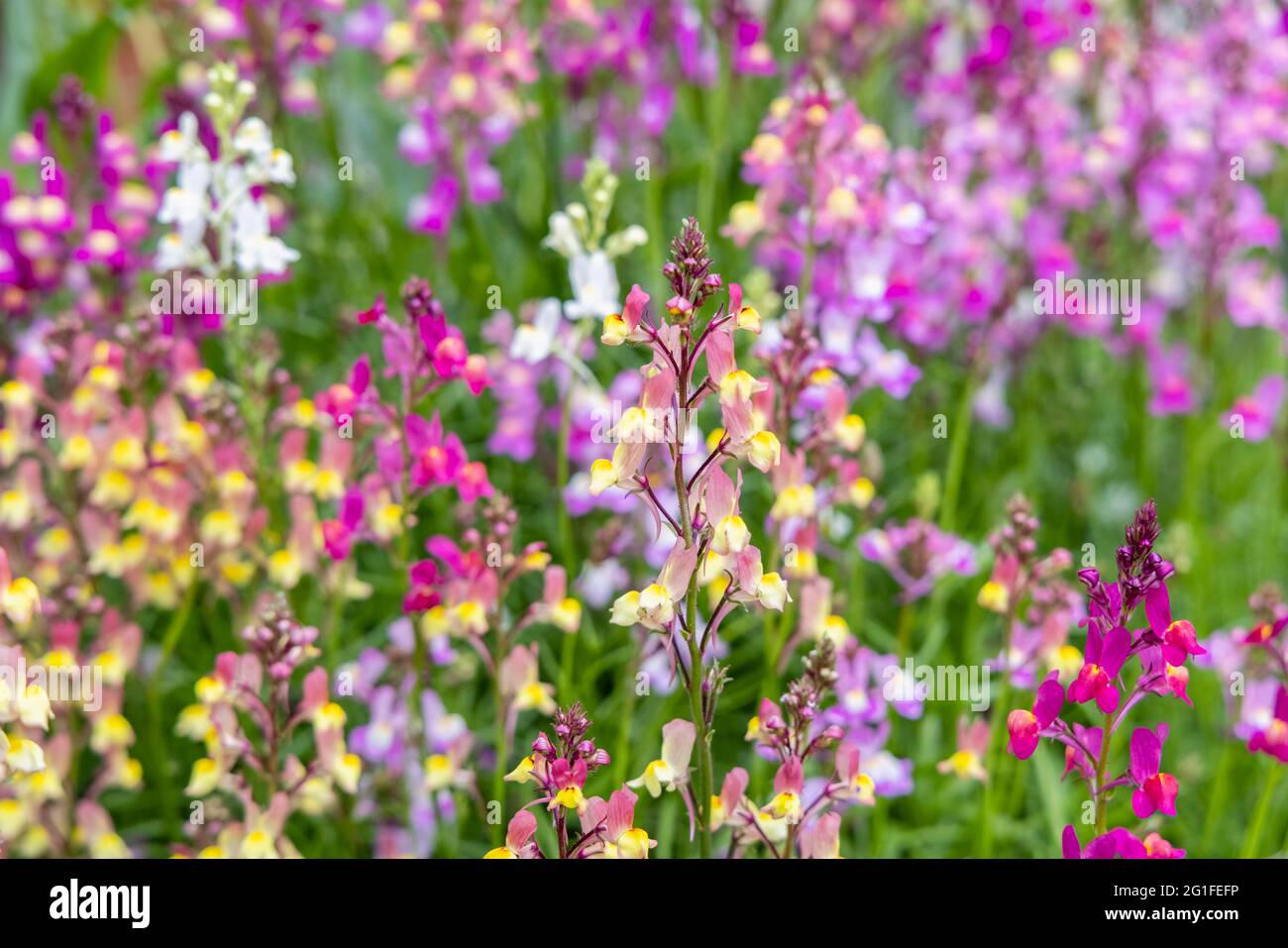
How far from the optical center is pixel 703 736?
4.97 feet

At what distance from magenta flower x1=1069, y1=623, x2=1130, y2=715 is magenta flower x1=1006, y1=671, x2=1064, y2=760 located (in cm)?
2

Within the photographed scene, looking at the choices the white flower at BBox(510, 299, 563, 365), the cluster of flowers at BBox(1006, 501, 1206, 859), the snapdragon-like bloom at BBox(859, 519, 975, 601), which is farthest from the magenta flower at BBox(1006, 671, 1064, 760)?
the white flower at BBox(510, 299, 563, 365)

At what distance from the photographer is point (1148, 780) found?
1.46 metres

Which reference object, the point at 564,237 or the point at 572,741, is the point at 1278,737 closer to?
the point at 572,741

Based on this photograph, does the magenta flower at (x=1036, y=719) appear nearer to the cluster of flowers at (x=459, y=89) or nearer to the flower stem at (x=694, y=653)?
the flower stem at (x=694, y=653)

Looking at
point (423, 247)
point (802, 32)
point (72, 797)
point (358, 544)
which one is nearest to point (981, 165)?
point (802, 32)

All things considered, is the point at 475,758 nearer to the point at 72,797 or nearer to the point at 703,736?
the point at 72,797

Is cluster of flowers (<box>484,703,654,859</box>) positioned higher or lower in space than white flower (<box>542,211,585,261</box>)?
lower

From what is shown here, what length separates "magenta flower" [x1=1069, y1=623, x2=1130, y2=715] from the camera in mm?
1417

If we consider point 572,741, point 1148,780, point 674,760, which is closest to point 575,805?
point 572,741

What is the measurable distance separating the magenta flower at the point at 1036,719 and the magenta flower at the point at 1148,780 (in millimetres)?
89

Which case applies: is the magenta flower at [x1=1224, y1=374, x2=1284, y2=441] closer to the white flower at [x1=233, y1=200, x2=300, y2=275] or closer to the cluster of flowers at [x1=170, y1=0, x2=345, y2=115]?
the white flower at [x1=233, y1=200, x2=300, y2=275]
